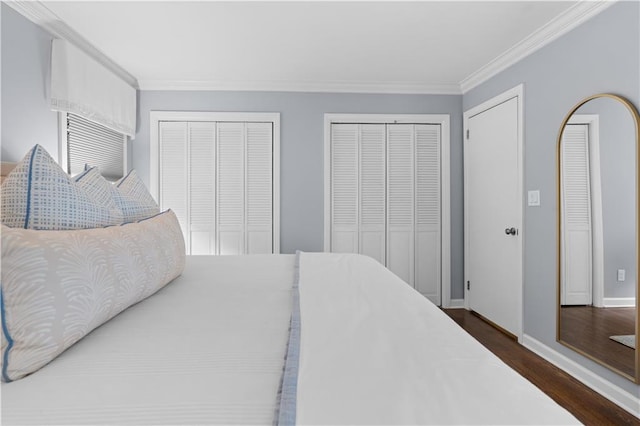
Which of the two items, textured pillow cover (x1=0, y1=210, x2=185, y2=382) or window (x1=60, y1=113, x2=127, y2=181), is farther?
window (x1=60, y1=113, x2=127, y2=181)

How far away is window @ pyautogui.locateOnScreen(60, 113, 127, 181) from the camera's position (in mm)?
2536

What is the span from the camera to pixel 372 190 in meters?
3.66

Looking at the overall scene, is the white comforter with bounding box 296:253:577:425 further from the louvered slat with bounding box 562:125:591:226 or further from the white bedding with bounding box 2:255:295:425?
the louvered slat with bounding box 562:125:591:226

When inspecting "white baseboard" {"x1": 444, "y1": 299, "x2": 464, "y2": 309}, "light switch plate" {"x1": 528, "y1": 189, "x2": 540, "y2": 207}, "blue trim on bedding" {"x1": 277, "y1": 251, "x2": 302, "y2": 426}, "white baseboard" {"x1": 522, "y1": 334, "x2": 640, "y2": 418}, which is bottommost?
"white baseboard" {"x1": 522, "y1": 334, "x2": 640, "y2": 418}

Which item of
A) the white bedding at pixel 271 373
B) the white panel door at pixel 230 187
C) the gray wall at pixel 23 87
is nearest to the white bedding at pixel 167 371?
the white bedding at pixel 271 373

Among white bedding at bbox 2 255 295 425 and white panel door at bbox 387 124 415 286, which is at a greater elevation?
white panel door at bbox 387 124 415 286

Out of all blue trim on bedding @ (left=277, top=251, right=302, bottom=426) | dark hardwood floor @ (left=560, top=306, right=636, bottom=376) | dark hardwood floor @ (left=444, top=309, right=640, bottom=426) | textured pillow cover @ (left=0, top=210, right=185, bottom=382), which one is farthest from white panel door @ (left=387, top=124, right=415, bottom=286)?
textured pillow cover @ (left=0, top=210, right=185, bottom=382)

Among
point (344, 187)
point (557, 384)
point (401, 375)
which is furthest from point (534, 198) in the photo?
point (401, 375)

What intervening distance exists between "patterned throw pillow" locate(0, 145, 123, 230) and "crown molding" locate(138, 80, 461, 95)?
112 inches

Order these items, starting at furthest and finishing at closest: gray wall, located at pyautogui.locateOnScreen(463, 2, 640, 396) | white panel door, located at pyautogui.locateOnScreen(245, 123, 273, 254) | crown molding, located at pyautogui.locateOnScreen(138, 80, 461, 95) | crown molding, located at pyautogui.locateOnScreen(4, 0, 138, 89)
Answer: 1. white panel door, located at pyautogui.locateOnScreen(245, 123, 273, 254)
2. crown molding, located at pyautogui.locateOnScreen(138, 80, 461, 95)
3. crown molding, located at pyautogui.locateOnScreen(4, 0, 138, 89)
4. gray wall, located at pyautogui.locateOnScreen(463, 2, 640, 396)

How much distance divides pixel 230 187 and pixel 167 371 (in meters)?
3.04

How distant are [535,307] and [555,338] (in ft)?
0.90

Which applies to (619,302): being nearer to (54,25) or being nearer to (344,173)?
(344,173)

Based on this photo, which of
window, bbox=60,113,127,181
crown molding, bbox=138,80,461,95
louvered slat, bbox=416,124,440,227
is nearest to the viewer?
window, bbox=60,113,127,181
